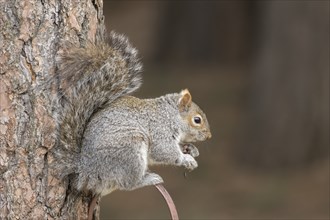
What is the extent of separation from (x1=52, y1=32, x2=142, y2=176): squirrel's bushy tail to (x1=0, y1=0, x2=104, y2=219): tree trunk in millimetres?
31

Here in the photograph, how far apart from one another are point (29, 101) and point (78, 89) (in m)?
0.15

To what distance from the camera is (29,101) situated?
242cm

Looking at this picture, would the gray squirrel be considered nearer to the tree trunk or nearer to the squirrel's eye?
the tree trunk

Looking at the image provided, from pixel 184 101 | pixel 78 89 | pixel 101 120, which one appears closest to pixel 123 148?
pixel 101 120

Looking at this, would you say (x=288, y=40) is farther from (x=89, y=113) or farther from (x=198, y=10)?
(x=89, y=113)

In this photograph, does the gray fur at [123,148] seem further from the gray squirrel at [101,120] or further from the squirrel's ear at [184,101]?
the squirrel's ear at [184,101]

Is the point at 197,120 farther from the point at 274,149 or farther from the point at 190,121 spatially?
the point at 274,149

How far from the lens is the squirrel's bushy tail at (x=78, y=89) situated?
244 cm

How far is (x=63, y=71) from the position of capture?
2.45 meters

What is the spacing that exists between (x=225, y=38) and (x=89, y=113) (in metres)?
7.86

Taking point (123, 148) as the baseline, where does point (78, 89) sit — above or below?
above

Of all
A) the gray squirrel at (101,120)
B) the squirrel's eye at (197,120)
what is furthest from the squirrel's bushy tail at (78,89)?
the squirrel's eye at (197,120)

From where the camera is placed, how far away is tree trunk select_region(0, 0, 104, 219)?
7.88 ft

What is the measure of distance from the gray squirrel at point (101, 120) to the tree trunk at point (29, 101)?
0.04 m
